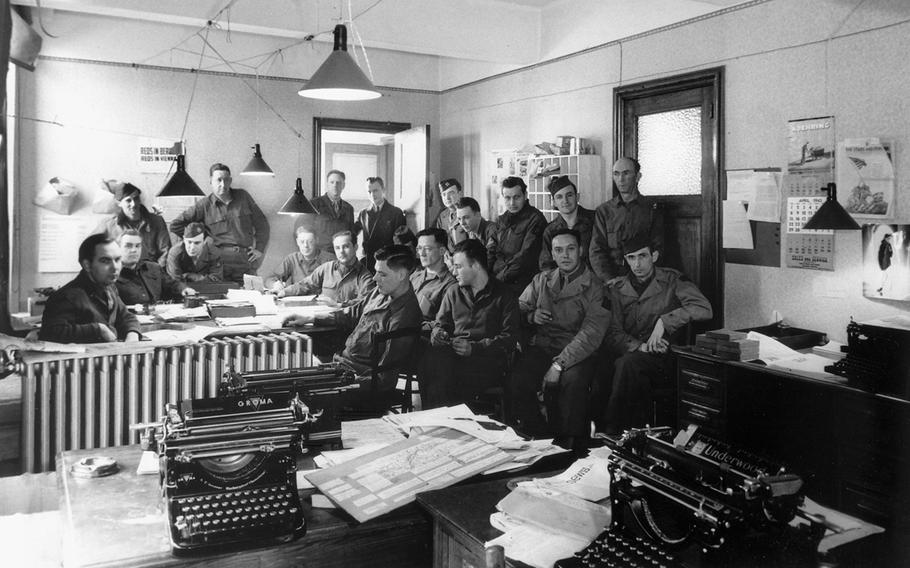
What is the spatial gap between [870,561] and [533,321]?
4.04m

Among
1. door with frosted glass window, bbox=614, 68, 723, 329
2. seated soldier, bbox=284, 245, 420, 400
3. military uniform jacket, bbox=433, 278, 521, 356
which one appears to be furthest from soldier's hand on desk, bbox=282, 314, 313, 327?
door with frosted glass window, bbox=614, 68, 723, 329

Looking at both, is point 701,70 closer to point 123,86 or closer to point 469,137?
point 469,137

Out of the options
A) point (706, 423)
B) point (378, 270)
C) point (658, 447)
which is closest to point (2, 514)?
point (658, 447)

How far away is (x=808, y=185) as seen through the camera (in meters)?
4.96

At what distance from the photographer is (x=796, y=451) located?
4.18 m

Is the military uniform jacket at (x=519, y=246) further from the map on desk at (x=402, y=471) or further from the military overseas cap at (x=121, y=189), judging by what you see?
the map on desk at (x=402, y=471)

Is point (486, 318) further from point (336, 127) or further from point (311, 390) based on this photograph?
point (336, 127)

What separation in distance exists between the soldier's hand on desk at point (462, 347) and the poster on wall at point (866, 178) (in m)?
2.49

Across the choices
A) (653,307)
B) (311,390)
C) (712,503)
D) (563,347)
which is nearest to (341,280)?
(563,347)

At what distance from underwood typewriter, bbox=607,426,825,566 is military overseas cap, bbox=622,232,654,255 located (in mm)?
3766

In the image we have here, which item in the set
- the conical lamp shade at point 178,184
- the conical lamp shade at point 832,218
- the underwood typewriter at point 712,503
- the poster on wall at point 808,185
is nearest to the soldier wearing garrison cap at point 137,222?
the conical lamp shade at point 178,184

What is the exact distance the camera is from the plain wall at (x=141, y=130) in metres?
7.74

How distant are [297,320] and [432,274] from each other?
4.47 ft

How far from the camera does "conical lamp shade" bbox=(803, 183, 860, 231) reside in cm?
429
